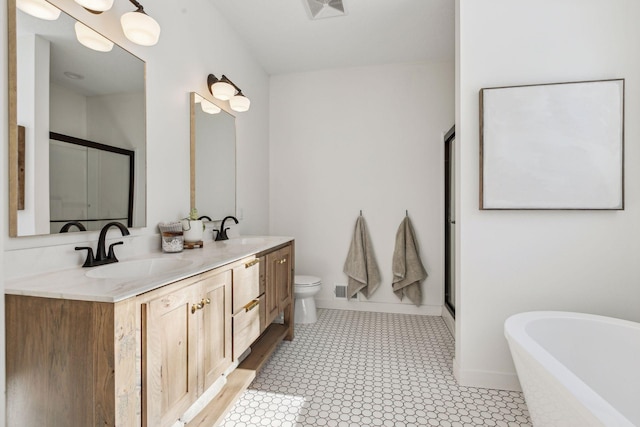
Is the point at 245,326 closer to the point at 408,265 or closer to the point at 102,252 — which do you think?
the point at 102,252

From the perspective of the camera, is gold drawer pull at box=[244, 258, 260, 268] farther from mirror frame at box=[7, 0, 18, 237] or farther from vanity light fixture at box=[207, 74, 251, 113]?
vanity light fixture at box=[207, 74, 251, 113]

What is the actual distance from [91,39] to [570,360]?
2.62 meters

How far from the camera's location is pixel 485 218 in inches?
75.8

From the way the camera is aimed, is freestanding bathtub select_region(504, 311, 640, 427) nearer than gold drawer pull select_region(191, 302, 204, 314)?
Yes

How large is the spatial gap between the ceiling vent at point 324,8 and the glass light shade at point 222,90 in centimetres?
82

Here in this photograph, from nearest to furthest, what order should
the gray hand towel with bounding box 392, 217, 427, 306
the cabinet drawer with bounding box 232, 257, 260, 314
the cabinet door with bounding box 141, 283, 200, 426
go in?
the cabinet door with bounding box 141, 283, 200, 426 < the cabinet drawer with bounding box 232, 257, 260, 314 < the gray hand towel with bounding box 392, 217, 427, 306

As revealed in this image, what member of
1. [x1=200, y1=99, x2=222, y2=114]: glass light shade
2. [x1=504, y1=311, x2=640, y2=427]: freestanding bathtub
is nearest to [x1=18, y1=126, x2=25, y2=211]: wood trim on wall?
[x1=200, y1=99, x2=222, y2=114]: glass light shade

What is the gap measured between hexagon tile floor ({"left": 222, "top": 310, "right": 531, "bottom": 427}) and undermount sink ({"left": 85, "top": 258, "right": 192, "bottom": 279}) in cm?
84

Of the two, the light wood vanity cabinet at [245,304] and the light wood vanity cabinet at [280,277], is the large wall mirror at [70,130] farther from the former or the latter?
the light wood vanity cabinet at [280,277]

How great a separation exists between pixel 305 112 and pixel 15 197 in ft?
8.94

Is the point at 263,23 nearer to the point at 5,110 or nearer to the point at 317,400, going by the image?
the point at 5,110

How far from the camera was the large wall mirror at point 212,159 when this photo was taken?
209 cm

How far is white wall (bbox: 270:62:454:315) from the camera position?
320 centimetres

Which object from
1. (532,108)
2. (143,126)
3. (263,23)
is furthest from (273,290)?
(263,23)
